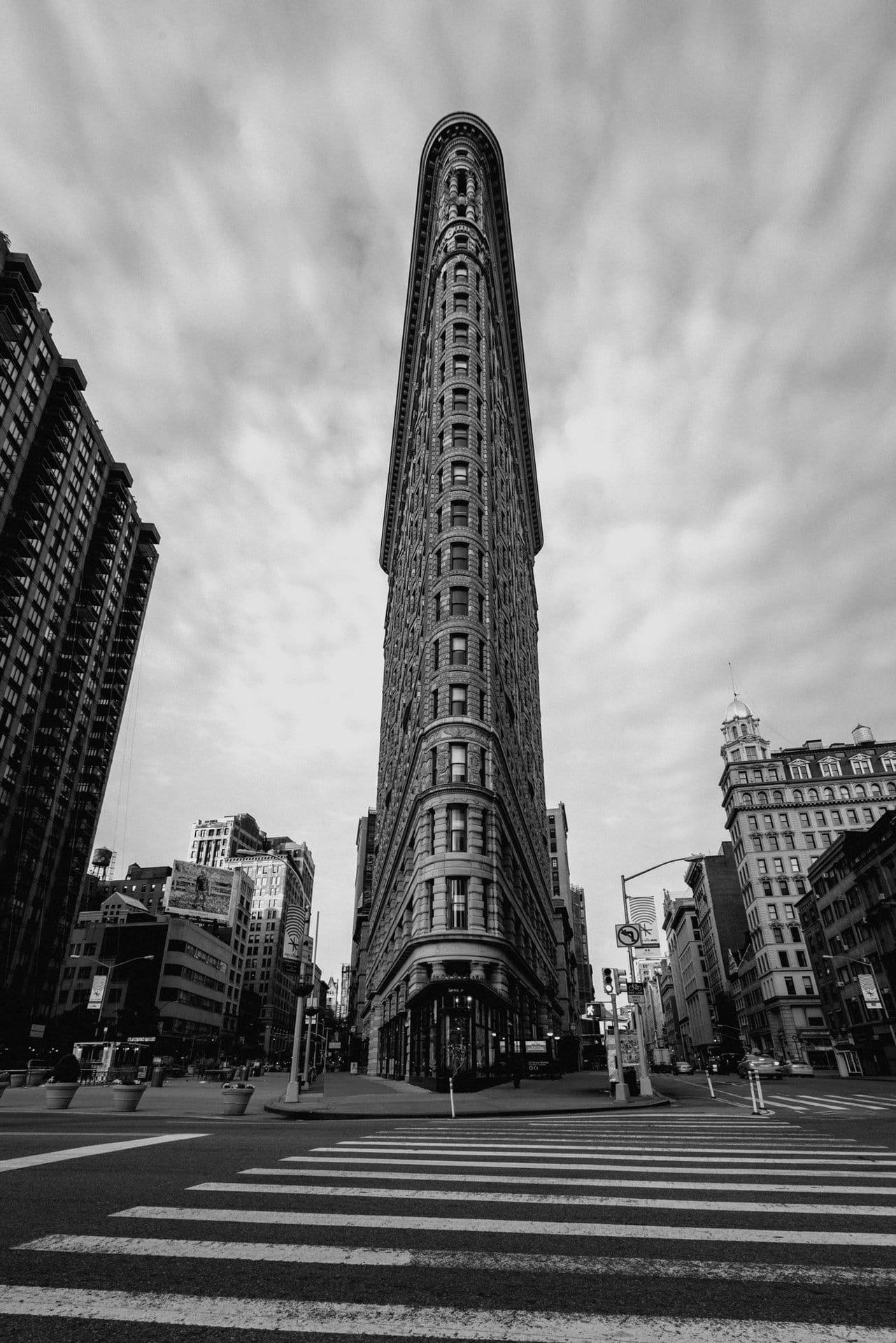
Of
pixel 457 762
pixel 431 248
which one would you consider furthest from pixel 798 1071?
pixel 431 248

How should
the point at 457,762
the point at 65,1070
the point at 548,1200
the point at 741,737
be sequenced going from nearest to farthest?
the point at 548,1200
the point at 65,1070
the point at 457,762
the point at 741,737

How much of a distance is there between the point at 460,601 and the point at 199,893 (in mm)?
112924

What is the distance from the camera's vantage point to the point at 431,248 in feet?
271

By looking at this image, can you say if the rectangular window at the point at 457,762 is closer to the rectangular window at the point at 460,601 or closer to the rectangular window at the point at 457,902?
the rectangular window at the point at 457,902

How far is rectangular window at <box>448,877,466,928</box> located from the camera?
3800cm

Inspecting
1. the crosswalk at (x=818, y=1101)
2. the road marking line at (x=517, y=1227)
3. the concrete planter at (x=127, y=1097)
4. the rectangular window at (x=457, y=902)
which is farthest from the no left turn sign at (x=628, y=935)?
the road marking line at (x=517, y=1227)

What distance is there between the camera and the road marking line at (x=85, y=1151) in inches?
358

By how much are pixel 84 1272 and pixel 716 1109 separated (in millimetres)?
21979

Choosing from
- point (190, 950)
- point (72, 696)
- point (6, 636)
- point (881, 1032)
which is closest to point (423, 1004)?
point (881, 1032)

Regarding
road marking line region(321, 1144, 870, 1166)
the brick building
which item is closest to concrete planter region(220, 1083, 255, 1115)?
road marking line region(321, 1144, 870, 1166)

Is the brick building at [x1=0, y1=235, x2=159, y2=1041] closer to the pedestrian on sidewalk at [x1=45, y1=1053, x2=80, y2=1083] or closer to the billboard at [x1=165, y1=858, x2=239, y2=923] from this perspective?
Answer: the billboard at [x1=165, y1=858, x2=239, y2=923]

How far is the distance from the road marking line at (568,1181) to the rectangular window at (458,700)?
1397 inches

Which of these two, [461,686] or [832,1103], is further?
[461,686]

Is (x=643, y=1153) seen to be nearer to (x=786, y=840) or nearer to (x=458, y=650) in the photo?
(x=458, y=650)
